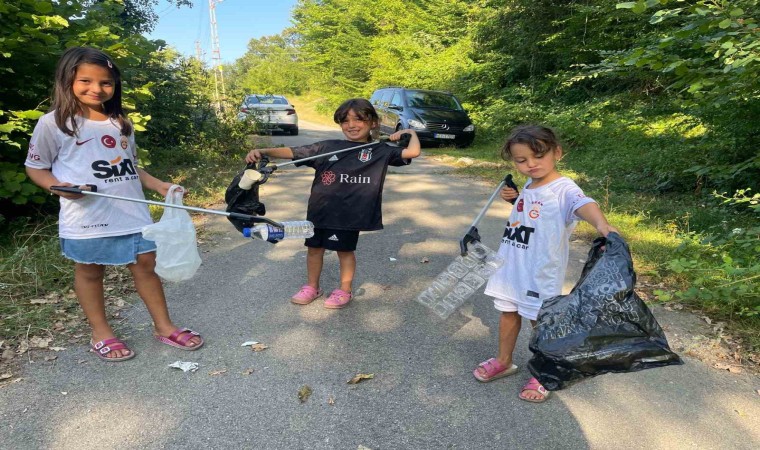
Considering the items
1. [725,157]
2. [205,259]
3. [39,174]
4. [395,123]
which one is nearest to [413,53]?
[395,123]

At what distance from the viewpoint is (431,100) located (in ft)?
46.5

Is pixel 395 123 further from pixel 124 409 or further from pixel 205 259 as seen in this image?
pixel 124 409

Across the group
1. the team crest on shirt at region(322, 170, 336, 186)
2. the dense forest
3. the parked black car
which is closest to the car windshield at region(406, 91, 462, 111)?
the parked black car

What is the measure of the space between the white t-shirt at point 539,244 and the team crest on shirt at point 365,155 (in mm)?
1213

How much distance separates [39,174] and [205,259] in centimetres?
234

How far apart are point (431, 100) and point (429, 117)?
0.99 m

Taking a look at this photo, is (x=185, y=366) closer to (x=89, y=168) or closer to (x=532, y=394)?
(x=89, y=168)

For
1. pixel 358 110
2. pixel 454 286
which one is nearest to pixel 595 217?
pixel 358 110

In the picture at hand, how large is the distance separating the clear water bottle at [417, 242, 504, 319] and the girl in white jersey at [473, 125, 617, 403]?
0.46 metres

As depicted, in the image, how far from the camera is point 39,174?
2.63m

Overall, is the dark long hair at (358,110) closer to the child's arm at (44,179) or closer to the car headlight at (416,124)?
Result: the child's arm at (44,179)

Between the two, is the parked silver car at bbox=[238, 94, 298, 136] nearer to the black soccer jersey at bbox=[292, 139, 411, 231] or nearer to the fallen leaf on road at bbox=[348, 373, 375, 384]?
the black soccer jersey at bbox=[292, 139, 411, 231]

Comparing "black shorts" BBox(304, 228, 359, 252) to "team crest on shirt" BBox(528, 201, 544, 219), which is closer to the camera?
"team crest on shirt" BBox(528, 201, 544, 219)

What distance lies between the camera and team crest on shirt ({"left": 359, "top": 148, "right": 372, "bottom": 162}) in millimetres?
3531
